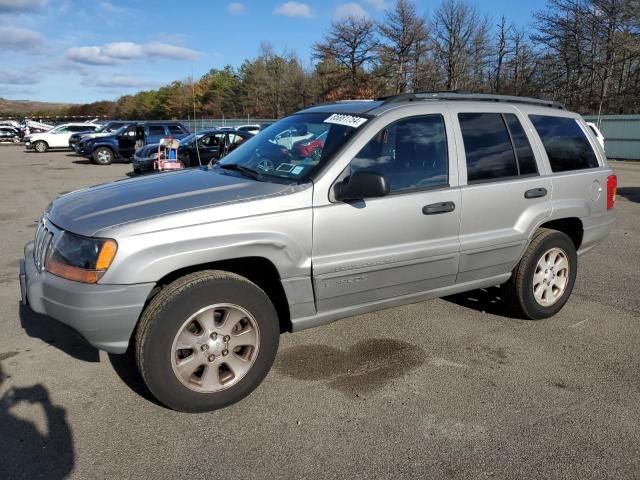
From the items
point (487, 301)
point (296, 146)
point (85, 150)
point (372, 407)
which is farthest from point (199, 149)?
point (372, 407)

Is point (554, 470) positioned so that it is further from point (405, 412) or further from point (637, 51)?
point (637, 51)

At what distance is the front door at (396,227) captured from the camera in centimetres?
332

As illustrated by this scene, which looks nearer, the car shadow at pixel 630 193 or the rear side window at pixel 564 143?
the rear side window at pixel 564 143

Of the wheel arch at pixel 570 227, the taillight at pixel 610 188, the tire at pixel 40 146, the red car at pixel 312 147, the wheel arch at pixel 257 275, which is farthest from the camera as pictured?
the tire at pixel 40 146

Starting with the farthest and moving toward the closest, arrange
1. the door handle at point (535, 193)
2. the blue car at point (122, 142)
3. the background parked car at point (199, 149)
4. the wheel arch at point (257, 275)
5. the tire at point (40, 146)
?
the tire at point (40, 146), the blue car at point (122, 142), the background parked car at point (199, 149), the door handle at point (535, 193), the wheel arch at point (257, 275)

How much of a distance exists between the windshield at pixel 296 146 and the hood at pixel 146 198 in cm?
24

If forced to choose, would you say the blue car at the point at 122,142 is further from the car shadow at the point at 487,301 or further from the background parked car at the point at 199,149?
the car shadow at the point at 487,301

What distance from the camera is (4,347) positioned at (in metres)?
3.96

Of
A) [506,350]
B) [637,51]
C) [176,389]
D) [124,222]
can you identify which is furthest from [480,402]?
[637,51]

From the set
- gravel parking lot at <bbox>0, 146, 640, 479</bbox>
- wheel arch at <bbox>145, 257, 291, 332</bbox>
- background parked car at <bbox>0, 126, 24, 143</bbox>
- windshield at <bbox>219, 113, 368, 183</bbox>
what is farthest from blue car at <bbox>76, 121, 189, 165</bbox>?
background parked car at <bbox>0, 126, 24, 143</bbox>

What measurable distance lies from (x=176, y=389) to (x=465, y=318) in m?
2.70

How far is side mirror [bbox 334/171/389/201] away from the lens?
318 centimetres

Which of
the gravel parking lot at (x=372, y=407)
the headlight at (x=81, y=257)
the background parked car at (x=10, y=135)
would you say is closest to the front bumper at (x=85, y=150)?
the gravel parking lot at (x=372, y=407)

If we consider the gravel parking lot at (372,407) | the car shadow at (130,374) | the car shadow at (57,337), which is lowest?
the gravel parking lot at (372,407)
